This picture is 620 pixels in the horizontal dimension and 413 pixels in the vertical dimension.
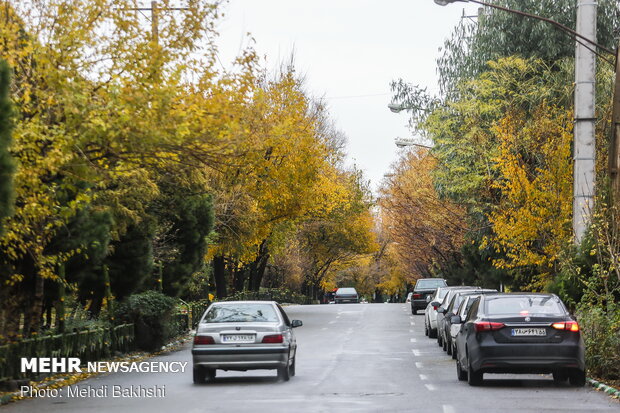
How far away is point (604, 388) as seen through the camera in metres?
16.9

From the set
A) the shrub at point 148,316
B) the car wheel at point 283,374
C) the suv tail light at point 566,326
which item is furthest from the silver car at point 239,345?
the shrub at point 148,316

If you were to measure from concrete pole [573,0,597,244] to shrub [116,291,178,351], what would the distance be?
11.3 metres

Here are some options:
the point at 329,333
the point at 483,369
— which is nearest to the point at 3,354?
the point at 483,369

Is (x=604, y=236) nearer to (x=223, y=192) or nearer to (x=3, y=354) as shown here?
(x=3, y=354)

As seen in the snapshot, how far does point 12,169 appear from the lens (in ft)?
44.3

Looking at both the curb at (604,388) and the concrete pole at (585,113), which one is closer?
the curb at (604,388)

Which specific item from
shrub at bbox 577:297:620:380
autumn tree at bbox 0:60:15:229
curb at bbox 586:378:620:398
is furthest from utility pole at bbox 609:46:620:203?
autumn tree at bbox 0:60:15:229

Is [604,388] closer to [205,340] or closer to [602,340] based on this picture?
[602,340]

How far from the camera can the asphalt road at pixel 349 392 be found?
14516 millimetres

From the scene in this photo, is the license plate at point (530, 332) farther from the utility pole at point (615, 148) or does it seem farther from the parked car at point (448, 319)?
the parked car at point (448, 319)

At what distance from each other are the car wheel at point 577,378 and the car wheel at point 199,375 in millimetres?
6263

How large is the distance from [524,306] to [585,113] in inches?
209

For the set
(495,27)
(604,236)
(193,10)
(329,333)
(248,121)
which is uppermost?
(495,27)

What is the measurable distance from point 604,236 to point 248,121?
7.23 meters
